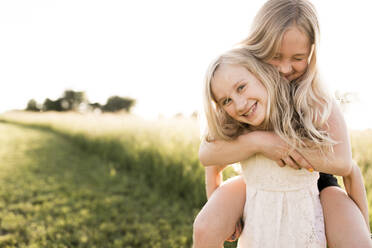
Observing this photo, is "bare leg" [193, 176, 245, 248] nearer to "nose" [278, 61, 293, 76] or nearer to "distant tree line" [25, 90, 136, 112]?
"nose" [278, 61, 293, 76]

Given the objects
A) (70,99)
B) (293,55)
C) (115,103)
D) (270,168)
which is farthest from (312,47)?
(70,99)

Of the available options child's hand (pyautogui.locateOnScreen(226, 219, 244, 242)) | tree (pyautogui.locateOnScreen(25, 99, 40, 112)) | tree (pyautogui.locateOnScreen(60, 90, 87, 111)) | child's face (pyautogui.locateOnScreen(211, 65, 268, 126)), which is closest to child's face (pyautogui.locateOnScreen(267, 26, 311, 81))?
child's face (pyautogui.locateOnScreen(211, 65, 268, 126))

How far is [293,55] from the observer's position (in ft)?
4.81

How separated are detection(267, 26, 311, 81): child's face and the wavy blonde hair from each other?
4 centimetres

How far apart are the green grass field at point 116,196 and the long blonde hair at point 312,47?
116 cm

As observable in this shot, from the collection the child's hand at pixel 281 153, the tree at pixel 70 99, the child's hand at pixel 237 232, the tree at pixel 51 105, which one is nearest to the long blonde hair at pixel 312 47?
the child's hand at pixel 281 153

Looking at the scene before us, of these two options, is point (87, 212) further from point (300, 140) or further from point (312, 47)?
point (312, 47)

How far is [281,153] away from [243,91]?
360mm

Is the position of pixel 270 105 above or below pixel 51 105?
below

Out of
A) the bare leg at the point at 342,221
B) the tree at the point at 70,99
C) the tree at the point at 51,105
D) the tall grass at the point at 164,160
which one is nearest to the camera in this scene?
the bare leg at the point at 342,221

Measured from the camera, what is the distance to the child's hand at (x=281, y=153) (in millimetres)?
1406

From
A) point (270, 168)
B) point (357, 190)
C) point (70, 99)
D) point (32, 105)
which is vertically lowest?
point (357, 190)

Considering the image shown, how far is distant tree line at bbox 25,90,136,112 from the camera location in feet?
168

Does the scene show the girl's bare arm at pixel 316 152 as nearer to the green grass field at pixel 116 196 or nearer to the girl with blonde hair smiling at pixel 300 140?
the girl with blonde hair smiling at pixel 300 140
